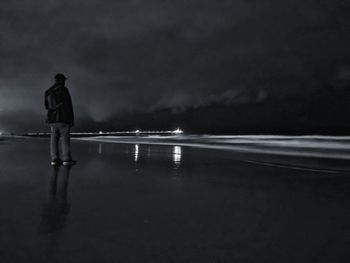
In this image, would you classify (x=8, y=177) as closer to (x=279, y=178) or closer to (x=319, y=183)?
(x=279, y=178)

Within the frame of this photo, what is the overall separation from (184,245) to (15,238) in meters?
1.42

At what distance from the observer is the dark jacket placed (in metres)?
7.89

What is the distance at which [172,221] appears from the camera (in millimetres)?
3021

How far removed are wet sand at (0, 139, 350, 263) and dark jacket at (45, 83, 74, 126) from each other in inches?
112

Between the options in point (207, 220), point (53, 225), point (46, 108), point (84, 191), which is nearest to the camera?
point (53, 225)

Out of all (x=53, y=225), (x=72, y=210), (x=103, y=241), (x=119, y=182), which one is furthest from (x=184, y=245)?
(x=119, y=182)

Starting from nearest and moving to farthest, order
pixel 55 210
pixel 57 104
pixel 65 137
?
pixel 55 210
pixel 57 104
pixel 65 137

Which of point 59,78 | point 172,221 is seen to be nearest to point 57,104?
point 59,78

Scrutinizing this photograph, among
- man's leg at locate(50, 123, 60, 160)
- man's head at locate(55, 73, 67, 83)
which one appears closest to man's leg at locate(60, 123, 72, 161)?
man's leg at locate(50, 123, 60, 160)

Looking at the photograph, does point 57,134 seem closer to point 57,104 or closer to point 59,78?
point 57,104

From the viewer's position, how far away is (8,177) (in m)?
5.71

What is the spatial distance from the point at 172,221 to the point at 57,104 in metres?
6.05

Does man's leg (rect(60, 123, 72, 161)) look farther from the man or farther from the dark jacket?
the dark jacket

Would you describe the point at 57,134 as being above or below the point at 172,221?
above
